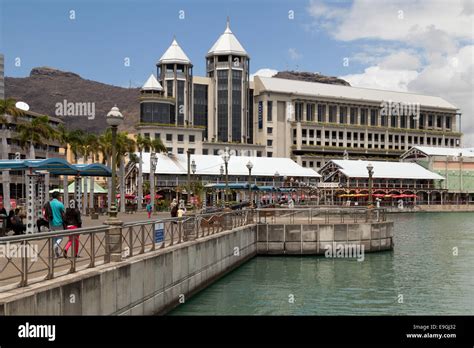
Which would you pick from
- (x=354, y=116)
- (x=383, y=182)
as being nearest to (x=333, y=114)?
(x=354, y=116)

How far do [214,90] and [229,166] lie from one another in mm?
49256

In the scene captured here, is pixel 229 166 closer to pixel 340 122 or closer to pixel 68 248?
pixel 340 122

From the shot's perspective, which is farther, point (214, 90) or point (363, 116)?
point (363, 116)

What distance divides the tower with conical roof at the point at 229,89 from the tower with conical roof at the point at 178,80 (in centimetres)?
657

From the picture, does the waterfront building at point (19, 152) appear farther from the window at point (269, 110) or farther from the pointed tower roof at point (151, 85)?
the window at point (269, 110)

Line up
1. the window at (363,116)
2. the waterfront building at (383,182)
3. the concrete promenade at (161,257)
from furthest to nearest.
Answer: the window at (363,116), the waterfront building at (383,182), the concrete promenade at (161,257)

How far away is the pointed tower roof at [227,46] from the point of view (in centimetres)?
15588

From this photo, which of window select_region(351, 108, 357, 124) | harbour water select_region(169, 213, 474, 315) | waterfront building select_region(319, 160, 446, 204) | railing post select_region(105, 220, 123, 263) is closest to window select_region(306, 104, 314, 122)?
window select_region(351, 108, 357, 124)

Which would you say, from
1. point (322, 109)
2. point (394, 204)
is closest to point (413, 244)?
point (394, 204)

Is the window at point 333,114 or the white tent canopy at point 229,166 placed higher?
the window at point 333,114

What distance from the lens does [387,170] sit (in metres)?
130

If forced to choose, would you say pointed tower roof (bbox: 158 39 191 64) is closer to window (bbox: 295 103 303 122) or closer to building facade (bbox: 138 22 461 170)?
building facade (bbox: 138 22 461 170)

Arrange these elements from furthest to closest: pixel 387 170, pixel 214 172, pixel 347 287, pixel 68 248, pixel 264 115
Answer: pixel 264 115 < pixel 387 170 < pixel 214 172 < pixel 347 287 < pixel 68 248

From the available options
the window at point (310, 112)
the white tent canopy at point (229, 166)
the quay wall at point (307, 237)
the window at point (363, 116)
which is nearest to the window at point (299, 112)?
the window at point (310, 112)
